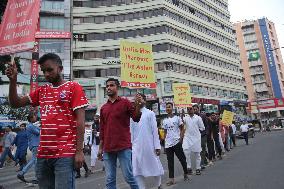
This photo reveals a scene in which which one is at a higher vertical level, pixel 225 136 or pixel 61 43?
pixel 61 43

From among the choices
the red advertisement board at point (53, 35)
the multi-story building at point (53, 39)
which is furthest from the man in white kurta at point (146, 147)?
the red advertisement board at point (53, 35)

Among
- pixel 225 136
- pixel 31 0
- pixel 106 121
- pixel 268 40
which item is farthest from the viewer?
pixel 268 40

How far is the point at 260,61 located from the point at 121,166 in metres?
95.8

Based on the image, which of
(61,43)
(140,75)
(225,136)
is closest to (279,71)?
(61,43)

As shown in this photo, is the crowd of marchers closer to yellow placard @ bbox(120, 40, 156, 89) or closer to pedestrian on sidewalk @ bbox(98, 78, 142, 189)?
pedestrian on sidewalk @ bbox(98, 78, 142, 189)

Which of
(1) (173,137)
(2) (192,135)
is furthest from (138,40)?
(1) (173,137)

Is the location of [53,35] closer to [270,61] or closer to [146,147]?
[146,147]

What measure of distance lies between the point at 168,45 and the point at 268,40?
56.1 m

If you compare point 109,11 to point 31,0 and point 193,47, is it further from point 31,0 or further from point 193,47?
point 31,0

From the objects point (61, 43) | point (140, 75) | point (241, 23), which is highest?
point (241, 23)

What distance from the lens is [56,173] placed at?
3.40m

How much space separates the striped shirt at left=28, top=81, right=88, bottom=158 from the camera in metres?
→ 3.43

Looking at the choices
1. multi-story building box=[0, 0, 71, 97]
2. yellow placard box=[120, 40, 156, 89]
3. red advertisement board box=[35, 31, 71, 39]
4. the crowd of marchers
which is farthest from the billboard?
the crowd of marchers

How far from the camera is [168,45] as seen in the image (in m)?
48.4
